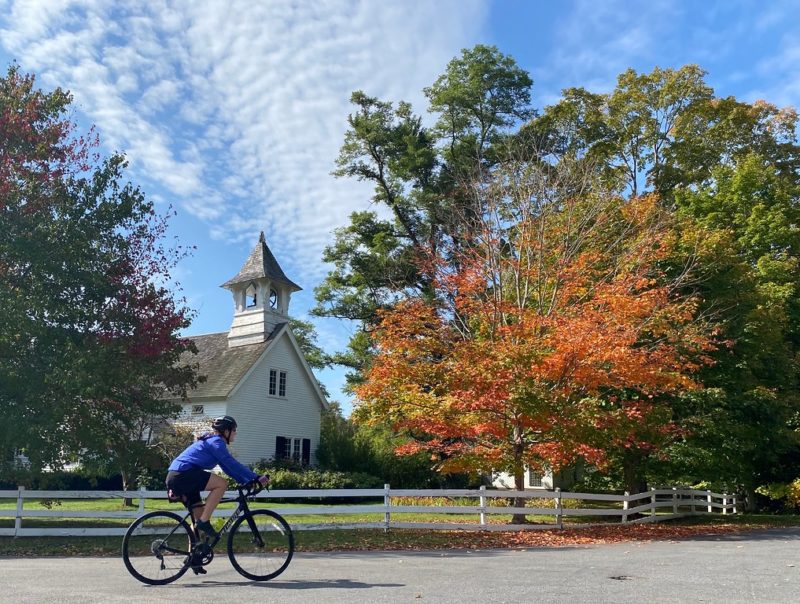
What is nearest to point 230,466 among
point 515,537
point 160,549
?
point 160,549

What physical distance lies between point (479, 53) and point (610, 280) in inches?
848

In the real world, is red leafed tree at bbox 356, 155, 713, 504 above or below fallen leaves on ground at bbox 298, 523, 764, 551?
above

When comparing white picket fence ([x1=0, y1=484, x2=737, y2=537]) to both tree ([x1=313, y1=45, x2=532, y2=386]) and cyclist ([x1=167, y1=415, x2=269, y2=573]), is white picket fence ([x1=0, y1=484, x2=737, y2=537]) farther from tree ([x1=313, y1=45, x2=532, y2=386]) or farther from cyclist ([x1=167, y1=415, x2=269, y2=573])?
tree ([x1=313, y1=45, x2=532, y2=386])

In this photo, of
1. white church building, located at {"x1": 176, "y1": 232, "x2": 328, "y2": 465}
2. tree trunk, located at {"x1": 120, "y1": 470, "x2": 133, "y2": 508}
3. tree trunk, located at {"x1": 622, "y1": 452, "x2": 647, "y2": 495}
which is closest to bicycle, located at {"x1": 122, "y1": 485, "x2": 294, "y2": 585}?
tree trunk, located at {"x1": 120, "y1": 470, "x2": 133, "y2": 508}

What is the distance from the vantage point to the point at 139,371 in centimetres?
1614

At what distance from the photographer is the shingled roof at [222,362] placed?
107 feet

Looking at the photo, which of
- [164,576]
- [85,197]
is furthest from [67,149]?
[164,576]

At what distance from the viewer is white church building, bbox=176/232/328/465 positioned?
1278 inches

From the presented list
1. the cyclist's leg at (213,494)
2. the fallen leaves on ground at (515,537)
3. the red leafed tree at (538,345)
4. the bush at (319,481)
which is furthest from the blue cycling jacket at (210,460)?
the bush at (319,481)

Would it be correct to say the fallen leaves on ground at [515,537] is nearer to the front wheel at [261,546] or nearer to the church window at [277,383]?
the front wheel at [261,546]

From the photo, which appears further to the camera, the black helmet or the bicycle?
the black helmet

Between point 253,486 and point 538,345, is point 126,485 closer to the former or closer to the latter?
point 538,345

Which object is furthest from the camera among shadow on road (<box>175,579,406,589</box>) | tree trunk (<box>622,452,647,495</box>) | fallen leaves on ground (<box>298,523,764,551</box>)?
tree trunk (<box>622,452,647,495</box>)

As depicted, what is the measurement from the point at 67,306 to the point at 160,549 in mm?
9049
